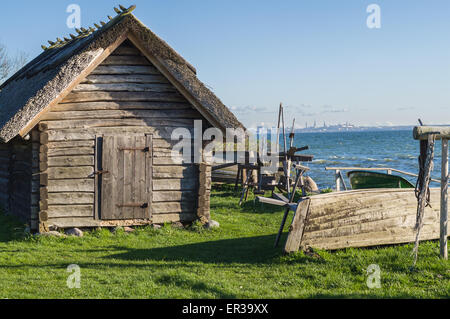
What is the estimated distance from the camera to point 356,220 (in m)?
8.50

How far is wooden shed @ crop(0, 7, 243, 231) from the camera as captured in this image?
10117 millimetres

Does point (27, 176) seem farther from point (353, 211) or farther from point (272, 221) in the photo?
point (353, 211)

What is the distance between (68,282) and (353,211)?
Result: 15.5 ft

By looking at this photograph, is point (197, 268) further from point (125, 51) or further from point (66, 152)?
point (125, 51)

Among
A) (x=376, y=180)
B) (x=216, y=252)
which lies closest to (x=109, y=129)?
(x=216, y=252)

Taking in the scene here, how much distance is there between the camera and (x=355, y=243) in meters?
8.50

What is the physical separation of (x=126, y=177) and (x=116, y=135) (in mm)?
934

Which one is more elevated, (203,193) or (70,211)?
(203,193)

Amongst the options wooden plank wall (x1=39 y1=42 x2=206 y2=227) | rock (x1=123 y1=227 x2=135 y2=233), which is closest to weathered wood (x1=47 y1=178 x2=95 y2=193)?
wooden plank wall (x1=39 y1=42 x2=206 y2=227)

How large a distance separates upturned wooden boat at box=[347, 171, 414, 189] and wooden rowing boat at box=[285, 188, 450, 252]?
4.09m

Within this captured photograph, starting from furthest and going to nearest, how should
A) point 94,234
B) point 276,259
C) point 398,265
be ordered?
point 94,234, point 276,259, point 398,265

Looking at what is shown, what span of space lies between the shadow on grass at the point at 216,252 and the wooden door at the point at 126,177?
4.89ft
